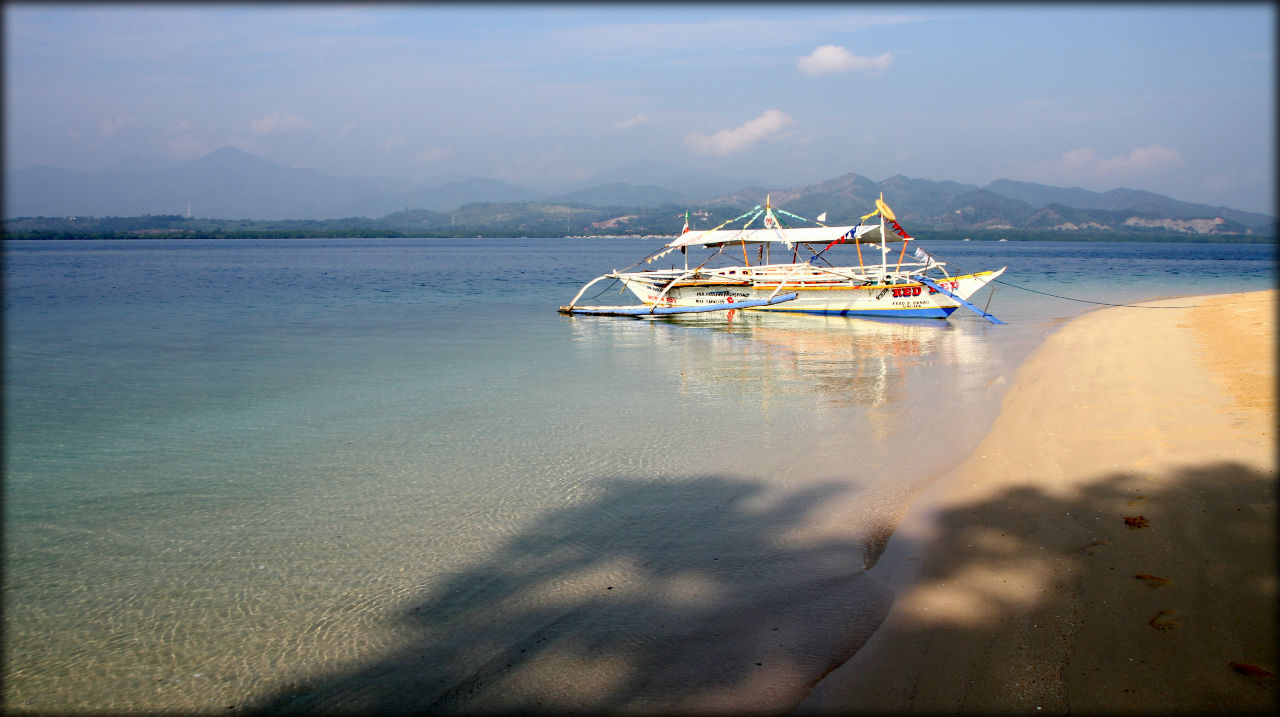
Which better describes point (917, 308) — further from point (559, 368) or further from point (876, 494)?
point (876, 494)

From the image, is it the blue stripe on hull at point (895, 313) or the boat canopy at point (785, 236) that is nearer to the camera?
the blue stripe on hull at point (895, 313)

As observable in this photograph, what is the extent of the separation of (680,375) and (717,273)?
13.8 meters

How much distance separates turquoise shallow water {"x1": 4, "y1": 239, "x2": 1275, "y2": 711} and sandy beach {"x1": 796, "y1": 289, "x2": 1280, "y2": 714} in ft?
1.45

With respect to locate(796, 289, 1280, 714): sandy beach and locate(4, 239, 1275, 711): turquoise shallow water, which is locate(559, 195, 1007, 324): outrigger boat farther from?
locate(796, 289, 1280, 714): sandy beach

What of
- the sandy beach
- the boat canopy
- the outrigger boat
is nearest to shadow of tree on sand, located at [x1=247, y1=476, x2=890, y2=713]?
the sandy beach

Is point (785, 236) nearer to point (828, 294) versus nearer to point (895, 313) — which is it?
point (828, 294)

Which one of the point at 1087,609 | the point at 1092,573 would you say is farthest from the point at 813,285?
the point at 1087,609

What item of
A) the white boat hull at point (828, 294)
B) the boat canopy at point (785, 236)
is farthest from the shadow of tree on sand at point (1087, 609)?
the boat canopy at point (785, 236)

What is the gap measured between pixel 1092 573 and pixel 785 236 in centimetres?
2593

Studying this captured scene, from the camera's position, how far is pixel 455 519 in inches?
303

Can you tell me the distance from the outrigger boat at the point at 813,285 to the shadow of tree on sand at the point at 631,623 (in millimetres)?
20102

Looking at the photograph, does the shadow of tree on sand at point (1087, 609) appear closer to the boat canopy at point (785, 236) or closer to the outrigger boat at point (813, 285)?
the outrigger boat at point (813, 285)

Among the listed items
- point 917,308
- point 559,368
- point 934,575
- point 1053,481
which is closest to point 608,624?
point 934,575

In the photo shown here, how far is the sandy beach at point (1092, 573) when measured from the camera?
14.2 ft
